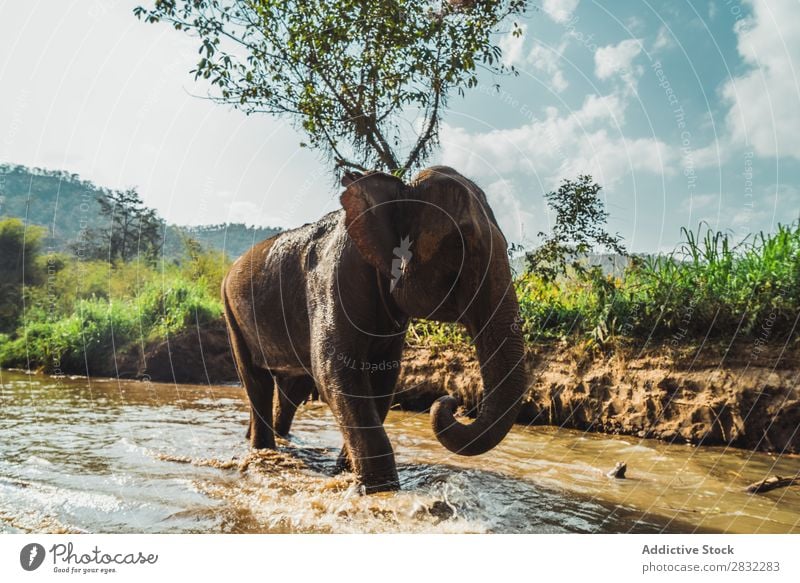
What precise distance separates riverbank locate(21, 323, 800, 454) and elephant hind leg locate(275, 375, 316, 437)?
2.01 meters

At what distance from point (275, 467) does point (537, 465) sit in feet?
6.14

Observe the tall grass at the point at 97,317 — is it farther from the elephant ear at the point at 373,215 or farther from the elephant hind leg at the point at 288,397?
the elephant ear at the point at 373,215

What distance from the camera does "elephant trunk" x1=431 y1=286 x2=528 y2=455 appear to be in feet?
9.34

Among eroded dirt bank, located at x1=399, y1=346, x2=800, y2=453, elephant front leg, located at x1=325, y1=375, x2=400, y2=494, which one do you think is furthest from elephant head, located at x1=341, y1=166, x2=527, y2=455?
eroded dirt bank, located at x1=399, y1=346, x2=800, y2=453

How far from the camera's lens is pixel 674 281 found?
19.8ft

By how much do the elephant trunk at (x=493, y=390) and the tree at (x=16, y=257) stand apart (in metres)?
7.83

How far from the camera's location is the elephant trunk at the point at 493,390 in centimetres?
285

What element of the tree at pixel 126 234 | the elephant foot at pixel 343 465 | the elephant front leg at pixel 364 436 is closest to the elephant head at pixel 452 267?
the elephant front leg at pixel 364 436

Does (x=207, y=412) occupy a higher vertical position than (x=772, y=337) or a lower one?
lower

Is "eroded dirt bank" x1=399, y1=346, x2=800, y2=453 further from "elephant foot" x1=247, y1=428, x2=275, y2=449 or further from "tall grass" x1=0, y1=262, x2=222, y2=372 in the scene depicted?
"tall grass" x1=0, y1=262, x2=222, y2=372

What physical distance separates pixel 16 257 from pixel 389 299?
7984 millimetres
